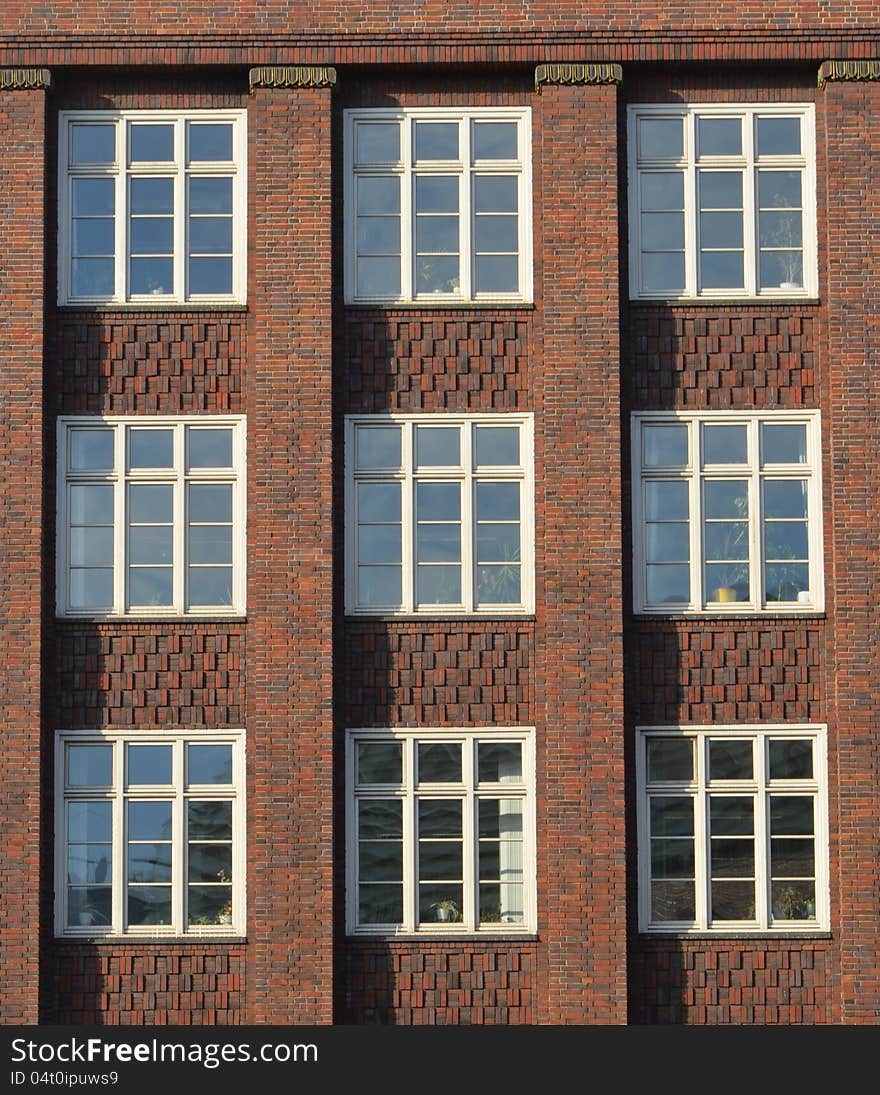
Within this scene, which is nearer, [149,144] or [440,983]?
[440,983]

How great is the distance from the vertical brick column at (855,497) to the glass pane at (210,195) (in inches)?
276

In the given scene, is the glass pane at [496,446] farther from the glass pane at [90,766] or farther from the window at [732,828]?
the glass pane at [90,766]

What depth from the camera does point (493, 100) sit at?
2231 cm

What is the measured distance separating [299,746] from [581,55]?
865cm

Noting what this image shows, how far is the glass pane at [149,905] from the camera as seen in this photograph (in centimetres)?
2114

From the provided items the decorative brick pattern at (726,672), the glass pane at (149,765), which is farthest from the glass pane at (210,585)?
the decorative brick pattern at (726,672)

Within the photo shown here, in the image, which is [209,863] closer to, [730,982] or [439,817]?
[439,817]

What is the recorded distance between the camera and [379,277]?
72.7 feet

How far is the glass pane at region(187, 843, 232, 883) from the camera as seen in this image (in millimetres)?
21188

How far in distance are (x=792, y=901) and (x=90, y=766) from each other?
318 inches

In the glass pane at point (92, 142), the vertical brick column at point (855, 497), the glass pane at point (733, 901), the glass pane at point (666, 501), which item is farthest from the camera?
the glass pane at point (92, 142)

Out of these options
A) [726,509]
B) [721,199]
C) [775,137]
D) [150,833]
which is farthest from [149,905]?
[775,137]

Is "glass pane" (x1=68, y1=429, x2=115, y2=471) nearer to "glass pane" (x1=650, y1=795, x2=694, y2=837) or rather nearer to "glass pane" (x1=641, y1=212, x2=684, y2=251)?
"glass pane" (x1=641, y1=212, x2=684, y2=251)

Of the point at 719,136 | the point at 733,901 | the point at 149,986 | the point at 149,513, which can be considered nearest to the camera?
the point at 149,986
